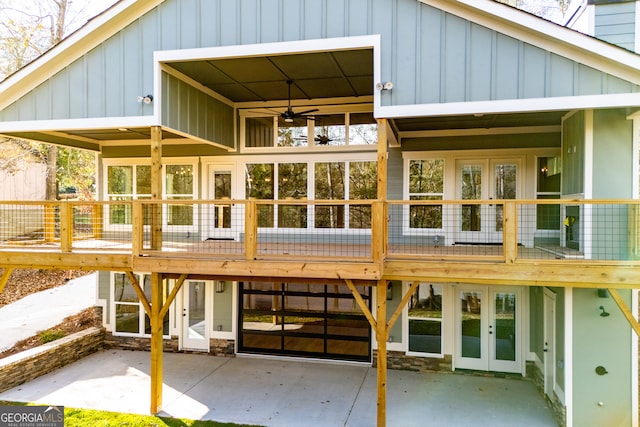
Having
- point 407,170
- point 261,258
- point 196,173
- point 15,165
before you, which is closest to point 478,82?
point 407,170

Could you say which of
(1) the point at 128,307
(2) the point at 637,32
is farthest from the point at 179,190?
(2) the point at 637,32

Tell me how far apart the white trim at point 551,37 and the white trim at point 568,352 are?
349 cm

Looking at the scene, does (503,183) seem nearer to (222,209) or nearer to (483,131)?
(483,131)

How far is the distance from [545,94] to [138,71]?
6979 mm

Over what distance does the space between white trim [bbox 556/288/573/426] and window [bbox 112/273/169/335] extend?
9.18 meters

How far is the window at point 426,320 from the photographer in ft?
32.0

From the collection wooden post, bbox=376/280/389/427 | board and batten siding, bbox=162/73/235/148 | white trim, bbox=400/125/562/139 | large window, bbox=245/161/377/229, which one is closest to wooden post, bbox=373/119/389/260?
wooden post, bbox=376/280/389/427

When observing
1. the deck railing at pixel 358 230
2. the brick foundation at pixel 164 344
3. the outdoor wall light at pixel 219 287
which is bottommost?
the brick foundation at pixel 164 344

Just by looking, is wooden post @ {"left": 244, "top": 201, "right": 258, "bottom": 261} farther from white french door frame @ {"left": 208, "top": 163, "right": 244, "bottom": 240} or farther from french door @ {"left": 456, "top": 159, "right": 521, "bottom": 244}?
french door @ {"left": 456, "top": 159, "right": 521, "bottom": 244}

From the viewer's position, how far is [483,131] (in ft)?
31.1

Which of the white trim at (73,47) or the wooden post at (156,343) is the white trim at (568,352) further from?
the white trim at (73,47)

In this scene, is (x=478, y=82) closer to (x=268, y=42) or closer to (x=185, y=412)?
(x=268, y=42)

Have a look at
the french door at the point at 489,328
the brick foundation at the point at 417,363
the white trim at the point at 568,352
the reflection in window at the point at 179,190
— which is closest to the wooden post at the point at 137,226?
the reflection in window at the point at 179,190

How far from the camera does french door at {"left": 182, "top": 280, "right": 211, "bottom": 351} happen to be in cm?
1098
